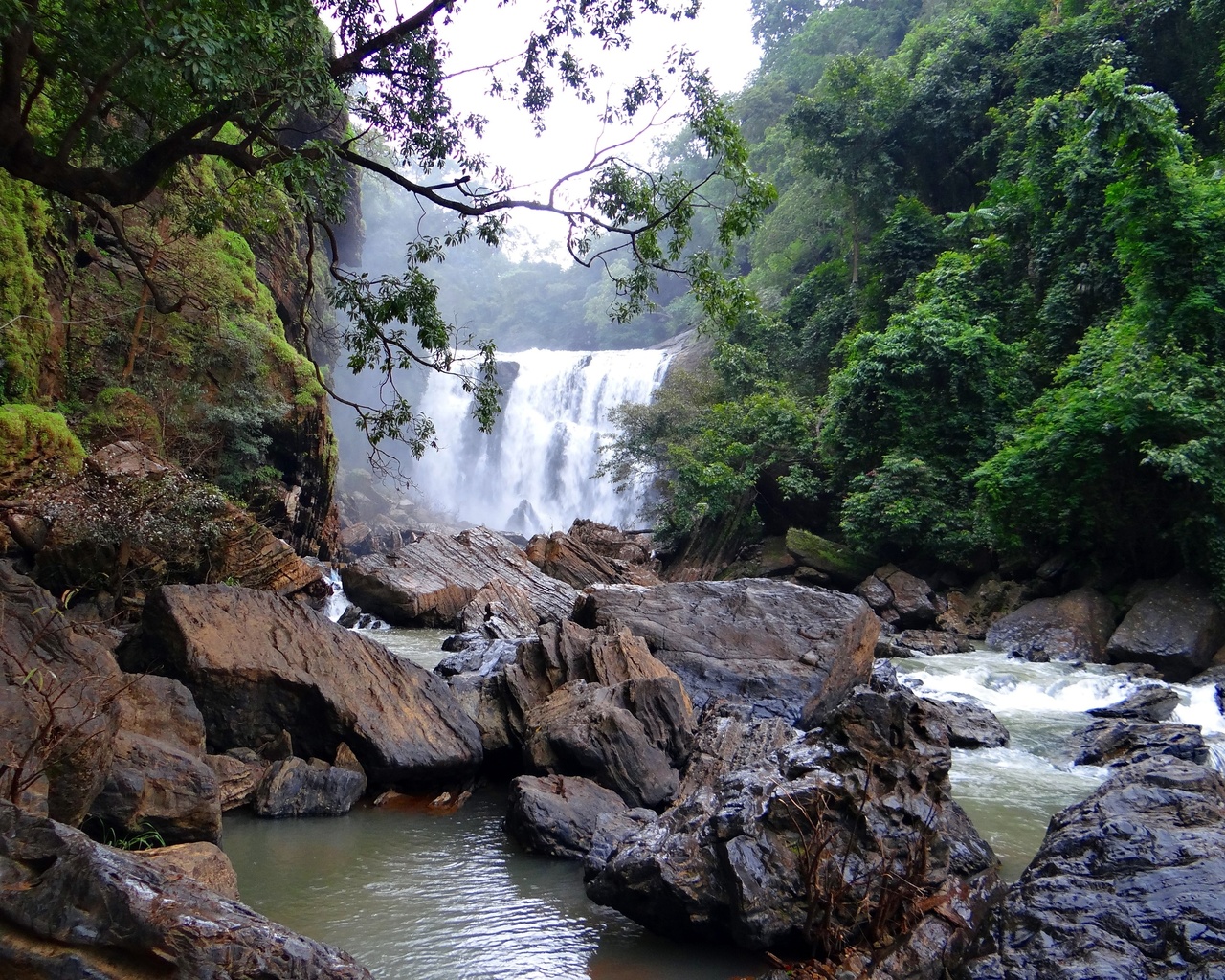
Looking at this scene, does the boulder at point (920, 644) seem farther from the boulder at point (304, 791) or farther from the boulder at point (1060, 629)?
the boulder at point (304, 791)

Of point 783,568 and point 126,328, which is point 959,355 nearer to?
point 783,568

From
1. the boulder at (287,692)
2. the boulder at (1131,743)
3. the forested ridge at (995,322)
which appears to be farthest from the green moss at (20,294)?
the forested ridge at (995,322)

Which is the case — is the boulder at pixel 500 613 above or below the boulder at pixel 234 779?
above

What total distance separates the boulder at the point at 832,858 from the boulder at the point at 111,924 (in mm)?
2095

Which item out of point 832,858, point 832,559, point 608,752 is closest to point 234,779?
point 608,752

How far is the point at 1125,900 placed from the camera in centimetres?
338

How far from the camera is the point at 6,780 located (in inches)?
144

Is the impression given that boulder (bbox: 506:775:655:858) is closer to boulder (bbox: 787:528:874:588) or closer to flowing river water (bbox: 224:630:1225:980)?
flowing river water (bbox: 224:630:1225:980)

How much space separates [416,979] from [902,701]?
306cm

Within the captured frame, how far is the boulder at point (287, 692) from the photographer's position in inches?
244

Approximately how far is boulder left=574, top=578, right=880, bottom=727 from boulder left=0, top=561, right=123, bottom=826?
4.94m

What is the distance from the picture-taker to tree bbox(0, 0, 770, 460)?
525 centimetres

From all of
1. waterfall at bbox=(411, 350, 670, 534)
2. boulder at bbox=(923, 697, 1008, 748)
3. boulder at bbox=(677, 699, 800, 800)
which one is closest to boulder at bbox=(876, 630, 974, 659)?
boulder at bbox=(923, 697, 1008, 748)

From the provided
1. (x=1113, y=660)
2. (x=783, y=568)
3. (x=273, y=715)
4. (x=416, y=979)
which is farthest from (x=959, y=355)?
(x=416, y=979)
